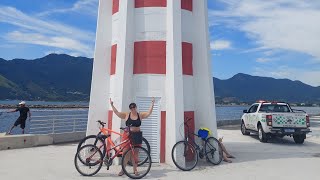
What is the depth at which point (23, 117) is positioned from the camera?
51.3 ft

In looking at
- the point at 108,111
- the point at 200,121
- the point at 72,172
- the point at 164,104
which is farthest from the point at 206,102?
the point at 72,172

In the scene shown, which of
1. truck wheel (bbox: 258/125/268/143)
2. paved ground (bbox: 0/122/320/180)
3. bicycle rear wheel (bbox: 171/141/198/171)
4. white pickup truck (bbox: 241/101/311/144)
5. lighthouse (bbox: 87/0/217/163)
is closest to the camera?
paved ground (bbox: 0/122/320/180)

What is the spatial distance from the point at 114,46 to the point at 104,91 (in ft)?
5.50

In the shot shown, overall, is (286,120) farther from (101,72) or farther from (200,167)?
(101,72)

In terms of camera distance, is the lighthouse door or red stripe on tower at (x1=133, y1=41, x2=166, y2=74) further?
red stripe on tower at (x1=133, y1=41, x2=166, y2=74)

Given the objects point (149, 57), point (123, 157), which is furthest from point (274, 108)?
point (123, 157)

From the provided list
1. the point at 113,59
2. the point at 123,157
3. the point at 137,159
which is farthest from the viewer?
the point at 113,59

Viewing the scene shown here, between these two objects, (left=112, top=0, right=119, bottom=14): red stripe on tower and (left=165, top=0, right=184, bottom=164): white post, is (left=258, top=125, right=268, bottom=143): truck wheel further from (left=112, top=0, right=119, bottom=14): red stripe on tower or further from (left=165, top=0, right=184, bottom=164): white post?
(left=112, top=0, right=119, bottom=14): red stripe on tower

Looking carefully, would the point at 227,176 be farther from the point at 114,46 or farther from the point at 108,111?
the point at 114,46

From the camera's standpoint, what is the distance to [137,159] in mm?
9203

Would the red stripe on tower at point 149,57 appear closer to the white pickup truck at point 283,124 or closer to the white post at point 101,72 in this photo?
the white post at point 101,72

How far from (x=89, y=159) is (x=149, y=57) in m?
3.99

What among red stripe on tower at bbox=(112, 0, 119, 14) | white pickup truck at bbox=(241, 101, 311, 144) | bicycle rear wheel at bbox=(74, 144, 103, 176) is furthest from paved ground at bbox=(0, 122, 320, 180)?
red stripe on tower at bbox=(112, 0, 119, 14)

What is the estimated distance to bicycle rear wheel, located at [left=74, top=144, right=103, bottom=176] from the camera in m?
9.05
